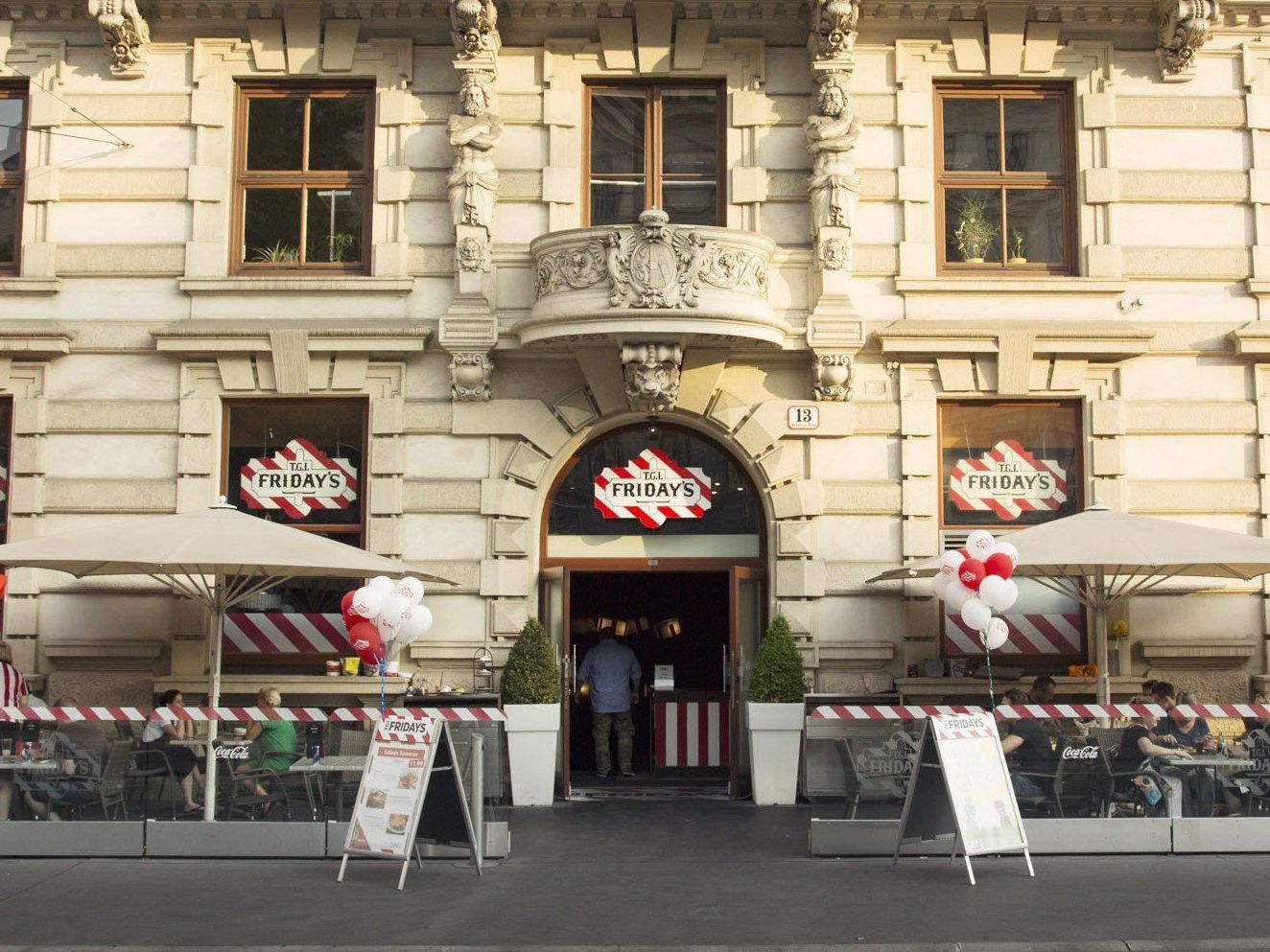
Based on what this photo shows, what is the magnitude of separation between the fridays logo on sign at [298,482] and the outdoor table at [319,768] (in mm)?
4694

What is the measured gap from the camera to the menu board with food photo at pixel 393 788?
10922 mm

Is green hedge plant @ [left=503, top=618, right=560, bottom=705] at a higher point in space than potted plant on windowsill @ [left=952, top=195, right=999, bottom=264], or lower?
lower

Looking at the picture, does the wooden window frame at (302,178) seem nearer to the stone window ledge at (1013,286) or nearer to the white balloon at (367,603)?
the white balloon at (367,603)

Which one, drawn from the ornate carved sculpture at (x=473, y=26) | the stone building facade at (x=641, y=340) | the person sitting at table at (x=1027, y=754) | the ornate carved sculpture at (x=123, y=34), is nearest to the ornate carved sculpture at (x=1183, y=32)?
the stone building facade at (x=641, y=340)

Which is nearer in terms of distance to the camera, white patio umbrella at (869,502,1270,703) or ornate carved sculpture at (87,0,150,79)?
white patio umbrella at (869,502,1270,703)

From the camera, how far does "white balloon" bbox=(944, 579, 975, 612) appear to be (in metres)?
12.0

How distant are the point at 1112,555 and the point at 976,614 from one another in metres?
2.14

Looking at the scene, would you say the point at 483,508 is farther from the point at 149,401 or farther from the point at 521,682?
the point at 149,401

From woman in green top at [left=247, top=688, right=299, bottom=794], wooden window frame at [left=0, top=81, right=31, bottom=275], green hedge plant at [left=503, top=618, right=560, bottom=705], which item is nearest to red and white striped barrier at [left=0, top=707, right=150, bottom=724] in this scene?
woman in green top at [left=247, top=688, right=299, bottom=794]

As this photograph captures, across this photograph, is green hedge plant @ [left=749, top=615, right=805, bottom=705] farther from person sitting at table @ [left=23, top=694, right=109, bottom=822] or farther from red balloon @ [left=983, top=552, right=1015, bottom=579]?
person sitting at table @ [left=23, top=694, right=109, bottom=822]

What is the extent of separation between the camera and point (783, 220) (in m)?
16.3

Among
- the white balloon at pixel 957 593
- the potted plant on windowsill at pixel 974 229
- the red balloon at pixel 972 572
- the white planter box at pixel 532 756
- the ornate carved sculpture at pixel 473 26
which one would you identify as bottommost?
the white planter box at pixel 532 756

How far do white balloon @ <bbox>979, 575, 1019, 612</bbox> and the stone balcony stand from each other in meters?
4.56

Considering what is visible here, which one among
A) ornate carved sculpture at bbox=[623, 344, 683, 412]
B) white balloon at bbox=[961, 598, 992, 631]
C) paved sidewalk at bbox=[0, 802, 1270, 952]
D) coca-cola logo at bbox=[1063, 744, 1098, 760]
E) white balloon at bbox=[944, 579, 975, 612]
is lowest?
paved sidewalk at bbox=[0, 802, 1270, 952]
